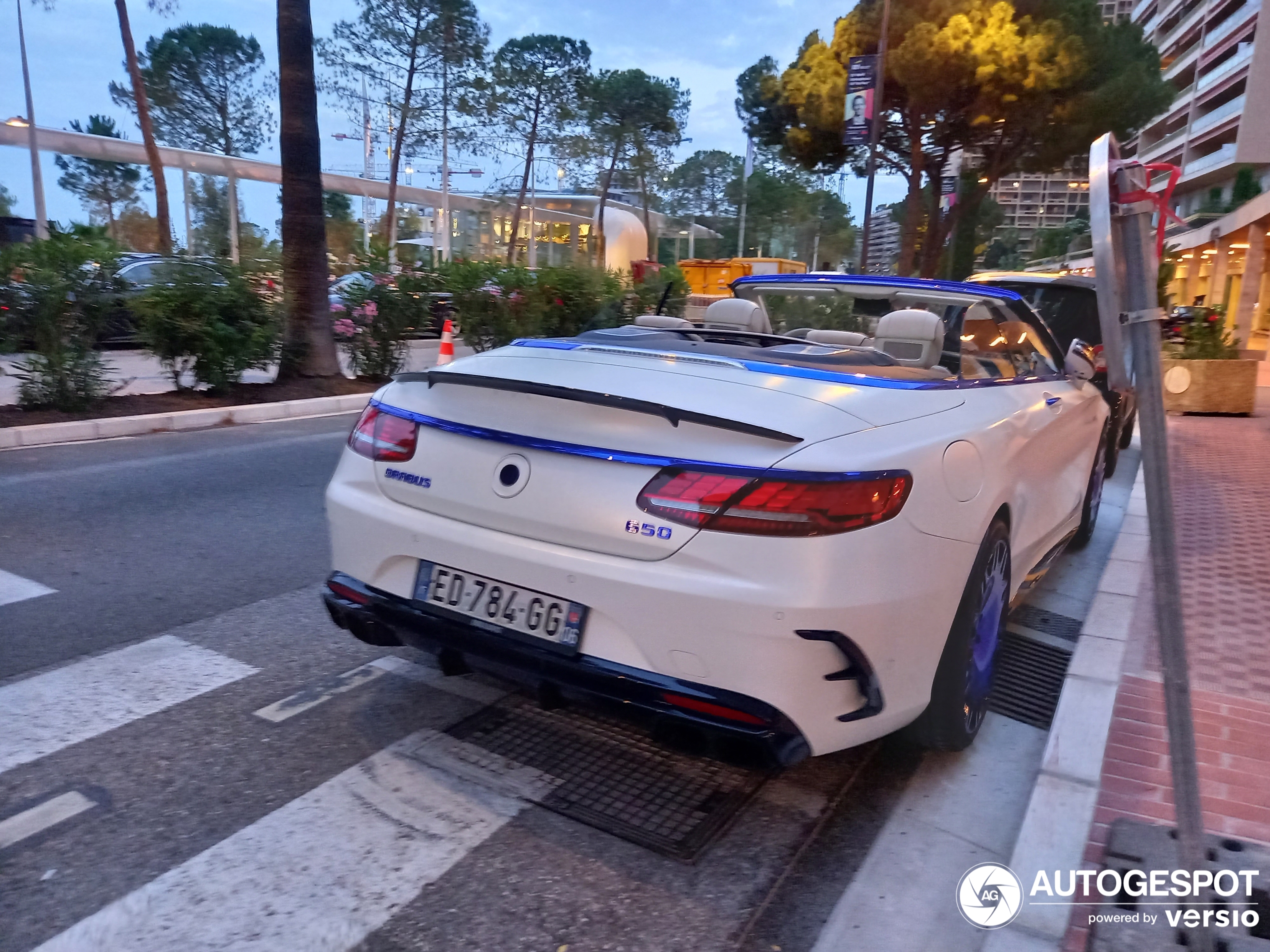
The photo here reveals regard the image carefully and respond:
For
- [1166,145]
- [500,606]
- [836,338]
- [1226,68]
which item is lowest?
[500,606]

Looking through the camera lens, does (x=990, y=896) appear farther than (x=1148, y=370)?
Yes

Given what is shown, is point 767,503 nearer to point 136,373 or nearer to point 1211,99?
point 136,373

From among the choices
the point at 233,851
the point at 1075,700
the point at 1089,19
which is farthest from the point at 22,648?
the point at 1089,19

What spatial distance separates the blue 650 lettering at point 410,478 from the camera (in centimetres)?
275

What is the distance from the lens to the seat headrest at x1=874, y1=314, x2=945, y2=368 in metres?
3.58

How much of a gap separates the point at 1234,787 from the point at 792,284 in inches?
107

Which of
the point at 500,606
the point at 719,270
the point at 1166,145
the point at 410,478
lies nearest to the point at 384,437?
the point at 410,478

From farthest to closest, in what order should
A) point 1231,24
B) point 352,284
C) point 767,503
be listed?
point 1231,24, point 352,284, point 767,503

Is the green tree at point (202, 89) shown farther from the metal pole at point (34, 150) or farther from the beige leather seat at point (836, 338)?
the beige leather seat at point (836, 338)

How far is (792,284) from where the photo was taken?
181 inches

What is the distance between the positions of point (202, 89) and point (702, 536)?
57608 mm

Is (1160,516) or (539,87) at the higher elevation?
(539,87)

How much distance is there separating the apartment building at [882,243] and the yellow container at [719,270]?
3506mm

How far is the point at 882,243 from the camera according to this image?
6250cm
